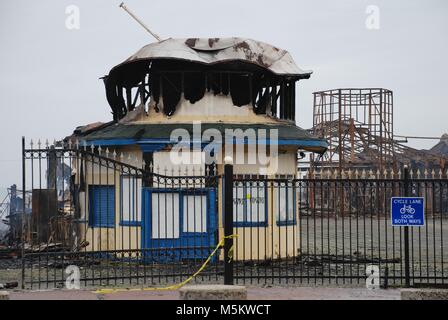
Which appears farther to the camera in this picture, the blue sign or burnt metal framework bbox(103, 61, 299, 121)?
burnt metal framework bbox(103, 61, 299, 121)

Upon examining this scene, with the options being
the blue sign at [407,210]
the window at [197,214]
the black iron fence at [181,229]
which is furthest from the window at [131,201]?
the blue sign at [407,210]

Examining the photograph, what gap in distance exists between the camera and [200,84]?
2456cm

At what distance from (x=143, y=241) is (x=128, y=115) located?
398 cm

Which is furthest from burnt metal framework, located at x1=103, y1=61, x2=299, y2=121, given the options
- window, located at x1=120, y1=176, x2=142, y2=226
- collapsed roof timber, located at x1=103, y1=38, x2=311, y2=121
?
window, located at x1=120, y1=176, x2=142, y2=226

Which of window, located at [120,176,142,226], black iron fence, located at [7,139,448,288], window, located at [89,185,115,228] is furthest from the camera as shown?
window, located at [89,185,115,228]

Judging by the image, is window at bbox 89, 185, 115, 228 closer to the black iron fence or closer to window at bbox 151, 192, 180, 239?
the black iron fence

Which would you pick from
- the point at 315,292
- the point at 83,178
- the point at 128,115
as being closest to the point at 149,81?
the point at 128,115

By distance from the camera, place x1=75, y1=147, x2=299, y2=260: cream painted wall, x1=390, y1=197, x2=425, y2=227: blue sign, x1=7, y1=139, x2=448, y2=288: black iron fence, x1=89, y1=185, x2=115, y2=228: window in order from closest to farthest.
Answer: x1=390, y1=197, x2=425, y2=227: blue sign
x1=7, y1=139, x2=448, y2=288: black iron fence
x1=75, y1=147, x2=299, y2=260: cream painted wall
x1=89, y1=185, x2=115, y2=228: window

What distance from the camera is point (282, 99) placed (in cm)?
2577

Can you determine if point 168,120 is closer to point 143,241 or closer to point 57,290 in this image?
point 143,241

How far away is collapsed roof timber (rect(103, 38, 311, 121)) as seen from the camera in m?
23.9

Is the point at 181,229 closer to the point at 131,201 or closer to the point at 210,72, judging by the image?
the point at 131,201

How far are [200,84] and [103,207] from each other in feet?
13.5

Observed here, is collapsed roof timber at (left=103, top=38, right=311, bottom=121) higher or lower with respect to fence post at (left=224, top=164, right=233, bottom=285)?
higher
